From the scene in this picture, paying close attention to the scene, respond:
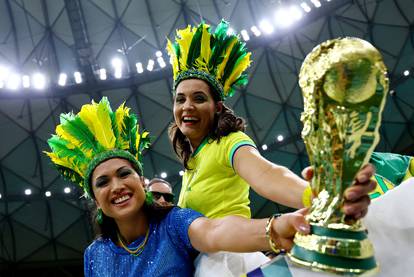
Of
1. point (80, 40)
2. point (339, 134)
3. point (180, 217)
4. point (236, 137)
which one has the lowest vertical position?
point (339, 134)

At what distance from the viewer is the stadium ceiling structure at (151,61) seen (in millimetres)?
11383

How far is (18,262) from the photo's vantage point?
14.5 m

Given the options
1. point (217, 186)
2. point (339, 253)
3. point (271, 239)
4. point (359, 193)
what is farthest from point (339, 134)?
point (217, 186)

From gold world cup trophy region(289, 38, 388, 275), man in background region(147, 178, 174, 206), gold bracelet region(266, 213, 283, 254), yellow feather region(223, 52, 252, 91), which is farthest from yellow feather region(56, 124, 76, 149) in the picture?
man in background region(147, 178, 174, 206)

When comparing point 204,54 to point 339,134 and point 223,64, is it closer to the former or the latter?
point 223,64

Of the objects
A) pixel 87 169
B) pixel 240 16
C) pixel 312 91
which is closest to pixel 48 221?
pixel 240 16

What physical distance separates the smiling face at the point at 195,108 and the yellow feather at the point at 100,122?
1.11ft

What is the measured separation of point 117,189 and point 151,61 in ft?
32.7

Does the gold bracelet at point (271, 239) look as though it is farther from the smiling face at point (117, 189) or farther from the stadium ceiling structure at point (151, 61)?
the stadium ceiling structure at point (151, 61)

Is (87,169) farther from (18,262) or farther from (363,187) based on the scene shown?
(18,262)

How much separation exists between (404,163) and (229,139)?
1116mm

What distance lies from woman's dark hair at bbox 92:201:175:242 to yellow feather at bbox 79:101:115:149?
13.8 inches

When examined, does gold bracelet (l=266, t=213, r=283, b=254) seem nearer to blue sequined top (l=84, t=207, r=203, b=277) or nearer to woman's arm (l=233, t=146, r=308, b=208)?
woman's arm (l=233, t=146, r=308, b=208)

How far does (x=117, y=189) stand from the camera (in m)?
2.07
